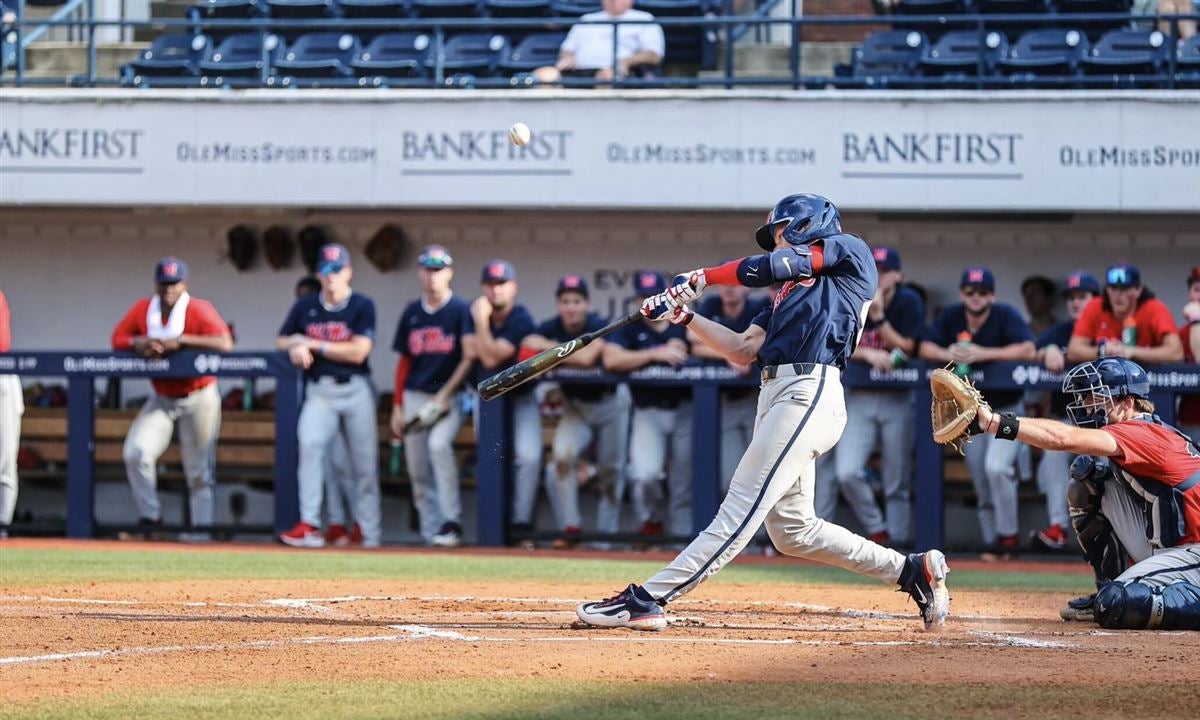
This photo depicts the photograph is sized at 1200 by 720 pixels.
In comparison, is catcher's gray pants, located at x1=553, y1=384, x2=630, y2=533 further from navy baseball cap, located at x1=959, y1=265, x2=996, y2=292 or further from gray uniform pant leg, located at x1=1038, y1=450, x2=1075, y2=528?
gray uniform pant leg, located at x1=1038, y1=450, x2=1075, y2=528

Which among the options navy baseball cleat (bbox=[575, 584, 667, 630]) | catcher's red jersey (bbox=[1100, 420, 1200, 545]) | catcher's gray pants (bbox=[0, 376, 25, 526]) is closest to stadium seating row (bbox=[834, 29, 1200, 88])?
catcher's red jersey (bbox=[1100, 420, 1200, 545])

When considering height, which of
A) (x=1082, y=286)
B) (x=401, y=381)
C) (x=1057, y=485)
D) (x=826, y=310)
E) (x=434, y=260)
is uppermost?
(x=434, y=260)

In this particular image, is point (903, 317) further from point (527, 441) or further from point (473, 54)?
point (473, 54)

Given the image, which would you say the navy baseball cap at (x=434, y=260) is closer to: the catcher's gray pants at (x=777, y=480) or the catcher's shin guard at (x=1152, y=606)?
the catcher's gray pants at (x=777, y=480)

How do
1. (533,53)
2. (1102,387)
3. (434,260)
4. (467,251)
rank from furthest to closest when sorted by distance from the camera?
(467,251)
(533,53)
(434,260)
(1102,387)

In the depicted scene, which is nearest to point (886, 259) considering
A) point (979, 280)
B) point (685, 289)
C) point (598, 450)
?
point (979, 280)

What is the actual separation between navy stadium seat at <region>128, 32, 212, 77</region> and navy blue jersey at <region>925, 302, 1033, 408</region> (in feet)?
21.3

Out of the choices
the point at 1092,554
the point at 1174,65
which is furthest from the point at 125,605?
the point at 1174,65

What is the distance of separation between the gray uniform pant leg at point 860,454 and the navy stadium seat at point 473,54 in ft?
14.2

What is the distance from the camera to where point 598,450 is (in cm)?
1145

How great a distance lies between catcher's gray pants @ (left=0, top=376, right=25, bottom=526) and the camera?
11.2 metres

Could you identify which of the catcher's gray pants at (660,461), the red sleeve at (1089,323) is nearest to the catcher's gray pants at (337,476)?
the catcher's gray pants at (660,461)

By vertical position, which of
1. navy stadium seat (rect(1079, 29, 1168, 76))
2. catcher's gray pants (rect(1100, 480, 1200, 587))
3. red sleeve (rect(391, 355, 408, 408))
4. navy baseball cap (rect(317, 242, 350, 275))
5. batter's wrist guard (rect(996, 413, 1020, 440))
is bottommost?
catcher's gray pants (rect(1100, 480, 1200, 587))

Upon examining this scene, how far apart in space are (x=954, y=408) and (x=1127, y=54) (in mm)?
7233
